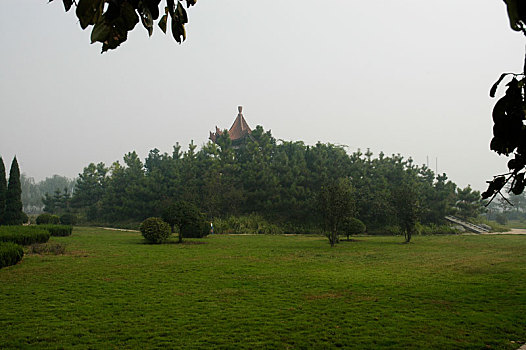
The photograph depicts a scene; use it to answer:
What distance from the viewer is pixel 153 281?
23.0ft

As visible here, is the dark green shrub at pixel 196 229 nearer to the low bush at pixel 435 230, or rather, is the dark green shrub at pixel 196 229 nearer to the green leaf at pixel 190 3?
the low bush at pixel 435 230

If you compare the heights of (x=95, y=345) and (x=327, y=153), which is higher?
(x=327, y=153)

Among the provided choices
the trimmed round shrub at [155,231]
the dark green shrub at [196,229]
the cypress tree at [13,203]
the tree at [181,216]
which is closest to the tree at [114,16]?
the trimmed round shrub at [155,231]

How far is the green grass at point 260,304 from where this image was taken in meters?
4.02

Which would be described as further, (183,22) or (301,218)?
(301,218)

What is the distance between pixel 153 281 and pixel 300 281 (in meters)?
2.64

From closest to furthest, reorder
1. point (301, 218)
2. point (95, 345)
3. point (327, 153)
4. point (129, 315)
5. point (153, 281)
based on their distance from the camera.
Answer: point (95, 345), point (129, 315), point (153, 281), point (301, 218), point (327, 153)

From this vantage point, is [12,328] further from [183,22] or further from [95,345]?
[183,22]

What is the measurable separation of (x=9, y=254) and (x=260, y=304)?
6.18m

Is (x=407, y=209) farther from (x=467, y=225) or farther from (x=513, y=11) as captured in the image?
(x=513, y=11)

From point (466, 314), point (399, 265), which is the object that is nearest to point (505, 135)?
point (466, 314)

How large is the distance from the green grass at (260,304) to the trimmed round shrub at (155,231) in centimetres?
424

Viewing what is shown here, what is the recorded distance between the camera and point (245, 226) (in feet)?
73.9

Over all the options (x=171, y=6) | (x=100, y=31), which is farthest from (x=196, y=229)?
(x=100, y=31)
